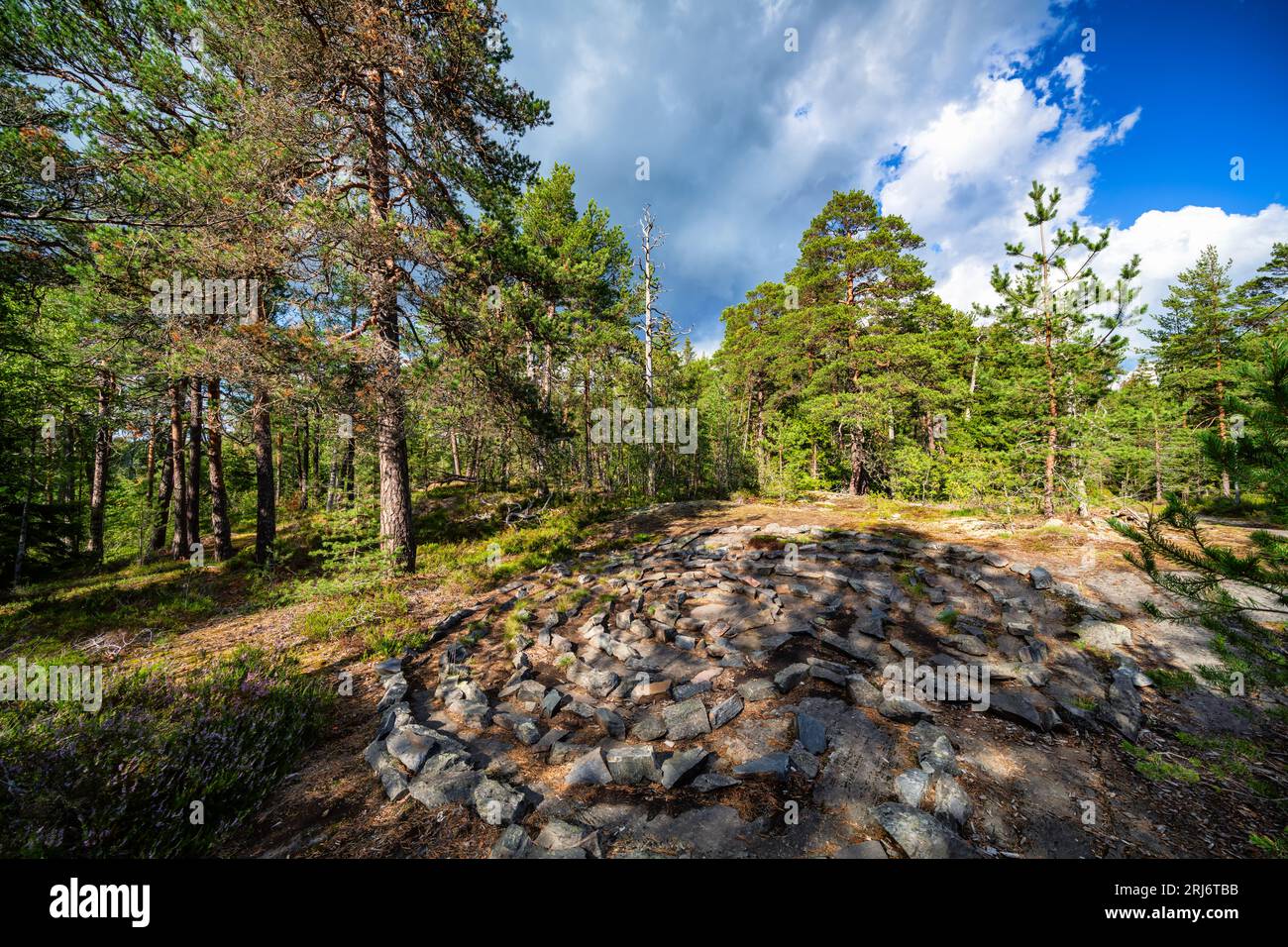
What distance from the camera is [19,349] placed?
26.2 ft

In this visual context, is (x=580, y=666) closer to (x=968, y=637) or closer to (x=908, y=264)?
(x=968, y=637)

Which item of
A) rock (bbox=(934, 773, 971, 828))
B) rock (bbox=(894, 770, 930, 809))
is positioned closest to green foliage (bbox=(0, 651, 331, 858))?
rock (bbox=(894, 770, 930, 809))

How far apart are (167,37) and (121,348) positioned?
23.8ft

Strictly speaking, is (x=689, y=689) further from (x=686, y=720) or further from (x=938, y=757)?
(x=938, y=757)

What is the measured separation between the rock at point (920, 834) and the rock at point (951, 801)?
15 centimetres

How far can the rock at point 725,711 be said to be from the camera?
392cm

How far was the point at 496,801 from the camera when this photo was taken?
2.92 meters

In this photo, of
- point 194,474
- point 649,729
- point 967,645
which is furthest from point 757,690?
point 194,474

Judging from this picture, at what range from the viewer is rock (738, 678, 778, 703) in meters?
4.25

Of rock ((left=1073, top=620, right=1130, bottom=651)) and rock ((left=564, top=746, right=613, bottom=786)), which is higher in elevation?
rock ((left=1073, top=620, right=1130, bottom=651))

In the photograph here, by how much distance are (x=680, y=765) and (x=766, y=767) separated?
2.25 feet

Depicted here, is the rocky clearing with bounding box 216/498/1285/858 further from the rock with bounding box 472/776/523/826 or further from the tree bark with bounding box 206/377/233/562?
the tree bark with bounding box 206/377/233/562

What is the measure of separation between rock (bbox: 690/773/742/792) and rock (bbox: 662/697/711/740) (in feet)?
2.18

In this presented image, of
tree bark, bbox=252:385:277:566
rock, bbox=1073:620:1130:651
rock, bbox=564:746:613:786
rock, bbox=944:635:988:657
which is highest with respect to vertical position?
tree bark, bbox=252:385:277:566
